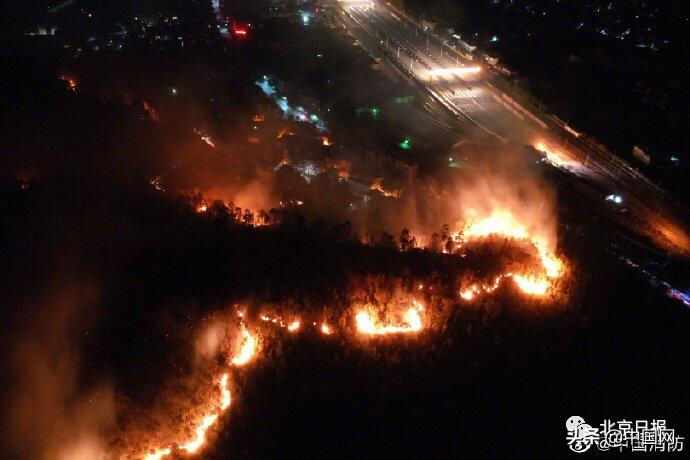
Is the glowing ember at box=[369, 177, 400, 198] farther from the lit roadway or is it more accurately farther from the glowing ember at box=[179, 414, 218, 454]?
the glowing ember at box=[179, 414, 218, 454]

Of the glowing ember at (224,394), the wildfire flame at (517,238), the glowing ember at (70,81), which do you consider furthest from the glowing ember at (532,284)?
the glowing ember at (70,81)

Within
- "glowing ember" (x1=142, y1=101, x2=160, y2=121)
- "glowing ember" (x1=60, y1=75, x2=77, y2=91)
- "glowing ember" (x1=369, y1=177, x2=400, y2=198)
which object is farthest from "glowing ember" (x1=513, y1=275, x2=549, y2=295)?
"glowing ember" (x1=60, y1=75, x2=77, y2=91)

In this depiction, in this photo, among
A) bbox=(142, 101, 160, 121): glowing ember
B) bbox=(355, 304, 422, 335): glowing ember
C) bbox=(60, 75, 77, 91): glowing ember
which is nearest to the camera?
bbox=(355, 304, 422, 335): glowing ember

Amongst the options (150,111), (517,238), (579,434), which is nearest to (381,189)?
(517,238)

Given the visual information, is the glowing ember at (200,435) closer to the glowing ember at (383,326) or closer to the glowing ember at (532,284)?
the glowing ember at (383,326)

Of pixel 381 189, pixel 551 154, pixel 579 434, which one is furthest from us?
pixel 551 154

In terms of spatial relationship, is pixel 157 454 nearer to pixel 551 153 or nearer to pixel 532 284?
pixel 532 284

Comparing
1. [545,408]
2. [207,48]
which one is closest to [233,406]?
[545,408]
